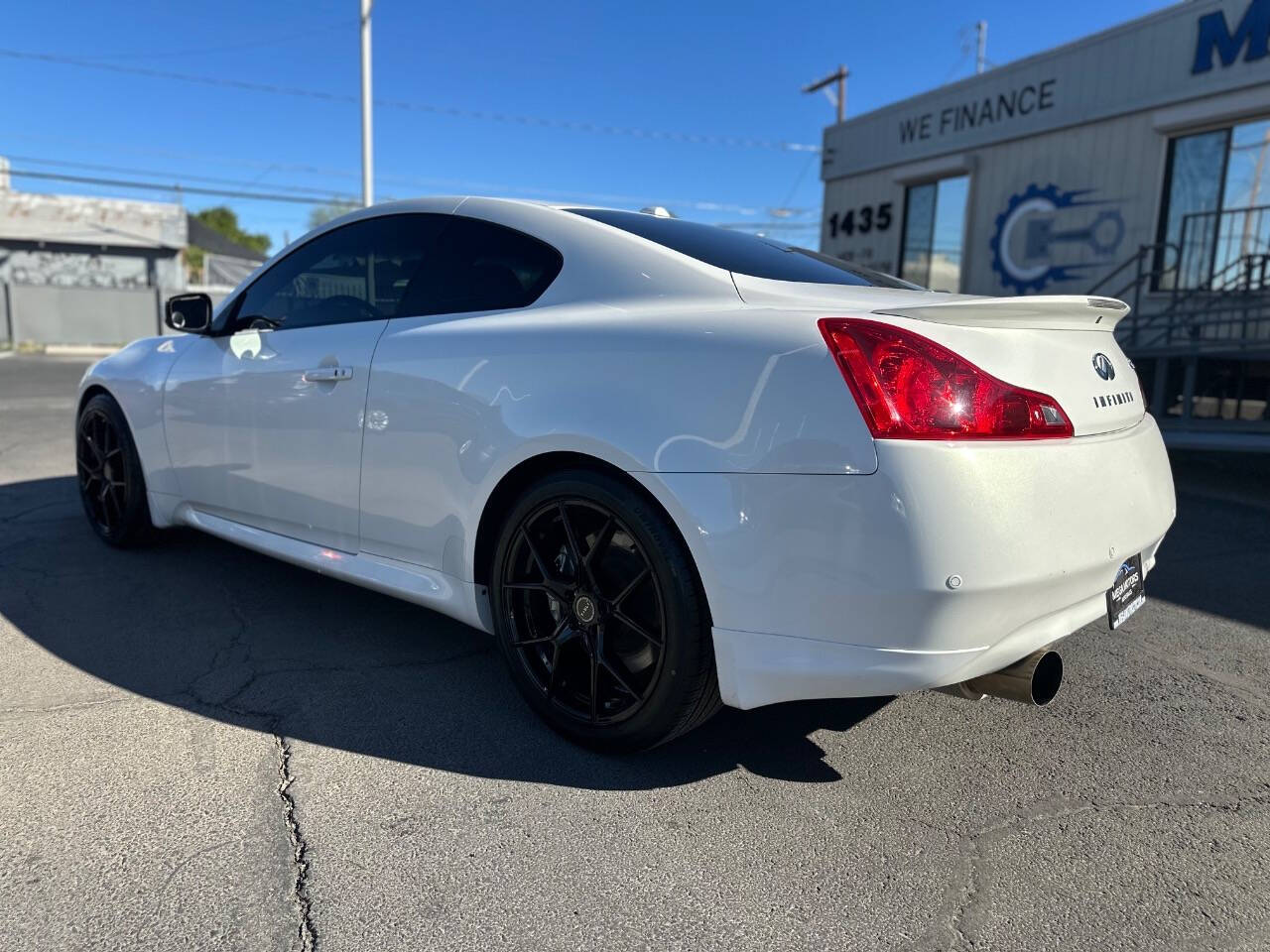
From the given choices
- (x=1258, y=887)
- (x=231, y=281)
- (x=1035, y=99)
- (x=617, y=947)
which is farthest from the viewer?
(x=231, y=281)

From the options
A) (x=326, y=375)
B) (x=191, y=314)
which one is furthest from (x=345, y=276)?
(x=191, y=314)

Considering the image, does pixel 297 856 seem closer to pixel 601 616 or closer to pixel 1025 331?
pixel 601 616

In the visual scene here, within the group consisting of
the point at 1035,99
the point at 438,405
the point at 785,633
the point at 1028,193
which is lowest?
the point at 785,633

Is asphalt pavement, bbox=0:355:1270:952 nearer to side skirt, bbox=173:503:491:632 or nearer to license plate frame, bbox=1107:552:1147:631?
side skirt, bbox=173:503:491:632

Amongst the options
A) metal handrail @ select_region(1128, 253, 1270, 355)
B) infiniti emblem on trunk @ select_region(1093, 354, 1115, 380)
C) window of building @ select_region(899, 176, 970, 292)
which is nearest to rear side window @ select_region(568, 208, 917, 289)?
infiniti emblem on trunk @ select_region(1093, 354, 1115, 380)

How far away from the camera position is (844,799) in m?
2.39

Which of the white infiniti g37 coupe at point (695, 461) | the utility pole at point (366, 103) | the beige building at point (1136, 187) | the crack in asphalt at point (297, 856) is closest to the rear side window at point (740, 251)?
the white infiniti g37 coupe at point (695, 461)

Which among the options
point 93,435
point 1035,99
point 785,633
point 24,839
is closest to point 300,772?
point 24,839

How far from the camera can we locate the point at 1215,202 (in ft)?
34.7

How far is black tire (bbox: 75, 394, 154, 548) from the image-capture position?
14.3ft

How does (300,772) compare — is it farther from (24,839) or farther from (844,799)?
(844,799)

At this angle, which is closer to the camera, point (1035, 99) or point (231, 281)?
point (1035, 99)

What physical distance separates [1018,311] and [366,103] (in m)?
19.1

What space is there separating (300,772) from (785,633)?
135 cm
